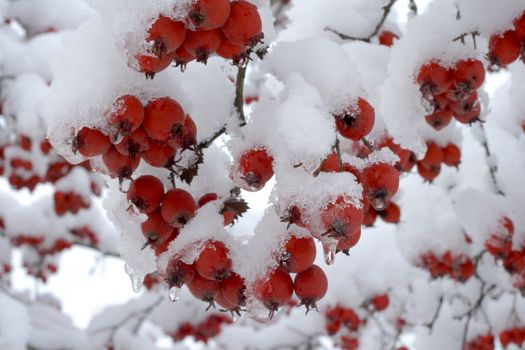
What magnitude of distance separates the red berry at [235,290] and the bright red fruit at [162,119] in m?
0.38

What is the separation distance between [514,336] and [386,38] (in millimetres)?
1908

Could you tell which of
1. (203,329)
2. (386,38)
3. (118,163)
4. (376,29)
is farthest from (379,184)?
(203,329)

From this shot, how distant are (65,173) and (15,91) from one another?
75 cm

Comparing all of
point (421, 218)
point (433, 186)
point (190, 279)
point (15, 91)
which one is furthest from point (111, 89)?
point (15, 91)

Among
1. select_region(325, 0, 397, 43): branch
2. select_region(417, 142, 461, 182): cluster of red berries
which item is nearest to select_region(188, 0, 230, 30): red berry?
select_region(325, 0, 397, 43): branch

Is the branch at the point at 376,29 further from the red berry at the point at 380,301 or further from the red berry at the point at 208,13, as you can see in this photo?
the red berry at the point at 380,301

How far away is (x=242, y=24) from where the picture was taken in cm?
132

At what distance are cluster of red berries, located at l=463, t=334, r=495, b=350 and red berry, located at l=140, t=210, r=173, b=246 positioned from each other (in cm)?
252

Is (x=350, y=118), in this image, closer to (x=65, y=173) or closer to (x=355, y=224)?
(x=355, y=224)

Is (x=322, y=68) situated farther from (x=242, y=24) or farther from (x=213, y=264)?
(x=213, y=264)

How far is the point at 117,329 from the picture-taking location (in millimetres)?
4500

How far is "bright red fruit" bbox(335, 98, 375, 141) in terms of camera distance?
1.39 m

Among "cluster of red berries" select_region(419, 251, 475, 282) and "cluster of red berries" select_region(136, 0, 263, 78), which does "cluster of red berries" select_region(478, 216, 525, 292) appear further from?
"cluster of red berries" select_region(136, 0, 263, 78)

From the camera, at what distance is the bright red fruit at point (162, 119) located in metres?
1.38
